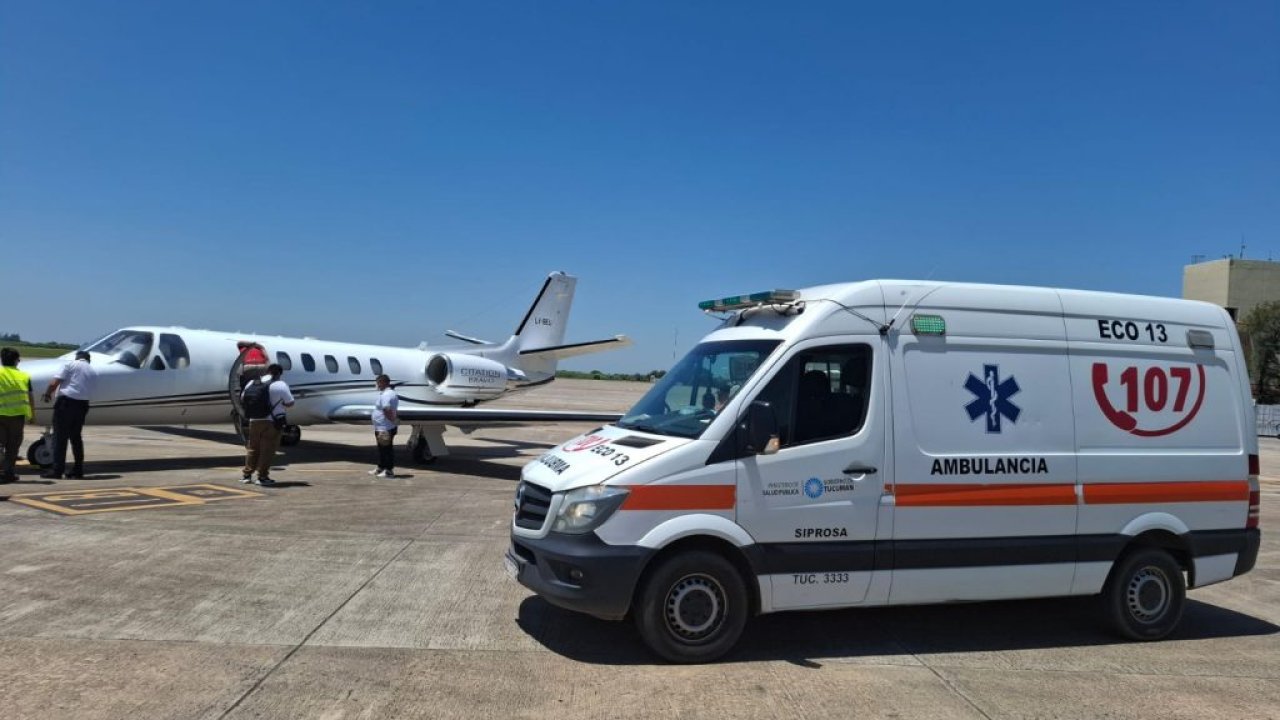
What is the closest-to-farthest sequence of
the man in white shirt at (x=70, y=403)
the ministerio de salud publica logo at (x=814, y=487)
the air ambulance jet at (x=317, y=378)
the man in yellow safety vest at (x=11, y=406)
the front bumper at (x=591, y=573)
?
the front bumper at (x=591, y=573) < the ministerio de salud publica logo at (x=814, y=487) < the man in yellow safety vest at (x=11, y=406) < the man in white shirt at (x=70, y=403) < the air ambulance jet at (x=317, y=378)

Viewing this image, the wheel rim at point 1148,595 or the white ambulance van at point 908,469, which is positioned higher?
the white ambulance van at point 908,469

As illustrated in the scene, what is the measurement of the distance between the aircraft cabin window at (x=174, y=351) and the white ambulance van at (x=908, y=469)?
11.5 m

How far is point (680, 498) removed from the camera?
5453 millimetres

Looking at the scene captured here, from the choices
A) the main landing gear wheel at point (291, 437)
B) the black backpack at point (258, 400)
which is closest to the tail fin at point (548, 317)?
the main landing gear wheel at point (291, 437)

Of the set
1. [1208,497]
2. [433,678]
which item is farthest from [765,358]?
[1208,497]

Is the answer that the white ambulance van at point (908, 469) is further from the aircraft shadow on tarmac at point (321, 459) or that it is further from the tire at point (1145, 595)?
the aircraft shadow on tarmac at point (321, 459)

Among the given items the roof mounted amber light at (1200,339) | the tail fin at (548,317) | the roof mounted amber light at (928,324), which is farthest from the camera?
the tail fin at (548,317)

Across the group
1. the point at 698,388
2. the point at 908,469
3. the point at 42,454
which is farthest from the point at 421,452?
the point at 908,469

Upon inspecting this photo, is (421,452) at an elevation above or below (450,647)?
above

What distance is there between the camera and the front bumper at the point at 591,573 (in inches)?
210

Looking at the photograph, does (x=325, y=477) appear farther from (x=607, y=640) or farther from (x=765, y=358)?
(x=765, y=358)

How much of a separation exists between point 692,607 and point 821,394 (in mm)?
1697

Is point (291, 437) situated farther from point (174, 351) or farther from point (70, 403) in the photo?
point (70, 403)

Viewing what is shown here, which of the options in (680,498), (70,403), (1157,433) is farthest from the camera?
(70,403)
